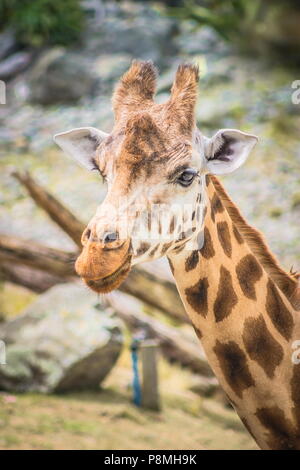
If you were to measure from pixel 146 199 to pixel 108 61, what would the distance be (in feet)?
27.0

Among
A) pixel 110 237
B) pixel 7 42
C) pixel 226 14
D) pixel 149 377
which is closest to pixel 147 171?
pixel 110 237

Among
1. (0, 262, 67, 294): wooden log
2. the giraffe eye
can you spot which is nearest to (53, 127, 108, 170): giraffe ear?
the giraffe eye

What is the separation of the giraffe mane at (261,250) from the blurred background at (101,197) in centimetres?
88

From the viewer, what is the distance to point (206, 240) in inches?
87.0

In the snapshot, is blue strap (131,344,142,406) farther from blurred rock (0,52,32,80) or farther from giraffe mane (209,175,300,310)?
blurred rock (0,52,32,80)

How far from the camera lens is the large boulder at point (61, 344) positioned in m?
4.52

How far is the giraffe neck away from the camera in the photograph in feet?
7.16

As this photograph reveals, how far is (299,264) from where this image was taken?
5602mm

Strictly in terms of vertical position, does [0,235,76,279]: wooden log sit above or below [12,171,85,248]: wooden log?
below

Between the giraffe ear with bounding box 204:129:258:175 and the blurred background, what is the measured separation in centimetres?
100

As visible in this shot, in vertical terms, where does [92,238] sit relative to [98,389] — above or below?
above

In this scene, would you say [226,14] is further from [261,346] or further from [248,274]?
[261,346]

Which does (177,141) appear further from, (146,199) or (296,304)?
(296,304)
